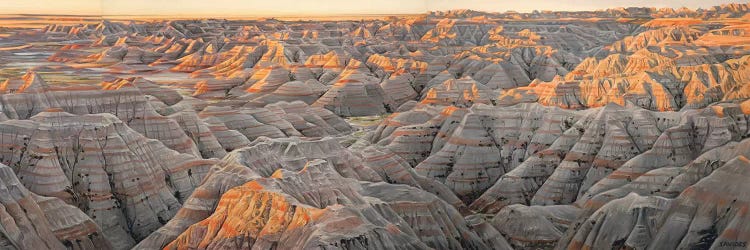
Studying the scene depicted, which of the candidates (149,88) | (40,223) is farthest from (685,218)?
(149,88)

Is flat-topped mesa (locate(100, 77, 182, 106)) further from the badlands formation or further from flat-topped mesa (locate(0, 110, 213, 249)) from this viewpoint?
flat-topped mesa (locate(0, 110, 213, 249))

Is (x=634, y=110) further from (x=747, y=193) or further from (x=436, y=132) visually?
(x=747, y=193)

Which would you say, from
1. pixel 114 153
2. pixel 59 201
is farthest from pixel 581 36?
pixel 59 201

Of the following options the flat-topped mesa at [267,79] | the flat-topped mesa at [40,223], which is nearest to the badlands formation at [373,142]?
the flat-topped mesa at [40,223]

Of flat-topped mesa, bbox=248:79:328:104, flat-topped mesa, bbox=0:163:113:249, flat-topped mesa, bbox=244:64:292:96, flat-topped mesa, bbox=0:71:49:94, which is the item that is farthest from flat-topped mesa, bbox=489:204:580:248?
flat-topped mesa, bbox=244:64:292:96

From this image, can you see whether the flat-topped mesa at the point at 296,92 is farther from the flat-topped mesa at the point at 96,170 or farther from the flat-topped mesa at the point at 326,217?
the flat-topped mesa at the point at 326,217

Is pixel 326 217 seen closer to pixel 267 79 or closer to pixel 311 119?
pixel 311 119
